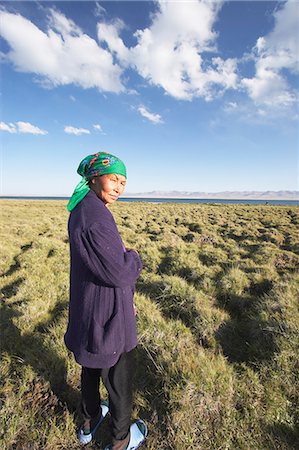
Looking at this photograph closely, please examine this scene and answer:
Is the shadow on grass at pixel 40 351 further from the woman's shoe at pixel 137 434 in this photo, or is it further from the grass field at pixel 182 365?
the woman's shoe at pixel 137 434

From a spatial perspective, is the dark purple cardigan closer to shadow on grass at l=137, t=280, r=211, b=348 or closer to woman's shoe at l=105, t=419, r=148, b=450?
woman's shoe at l=105, t=419, r=148, b=450

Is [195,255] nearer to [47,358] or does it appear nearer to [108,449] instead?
[47,358]

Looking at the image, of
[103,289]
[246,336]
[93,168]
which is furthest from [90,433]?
[246,336]

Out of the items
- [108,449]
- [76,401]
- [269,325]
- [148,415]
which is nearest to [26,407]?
[76,401]

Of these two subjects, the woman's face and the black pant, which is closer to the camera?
the woman's face

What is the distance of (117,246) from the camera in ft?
6.06

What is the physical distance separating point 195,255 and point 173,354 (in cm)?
569

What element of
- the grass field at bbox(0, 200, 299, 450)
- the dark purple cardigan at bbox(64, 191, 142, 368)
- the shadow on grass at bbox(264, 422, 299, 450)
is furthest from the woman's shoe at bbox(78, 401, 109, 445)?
the shadow on grass at bbox(264, 422, 299, 450)

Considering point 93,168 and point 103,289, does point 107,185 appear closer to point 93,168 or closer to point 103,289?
point 93,168

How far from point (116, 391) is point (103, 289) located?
0.97 m

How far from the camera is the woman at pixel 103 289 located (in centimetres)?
178

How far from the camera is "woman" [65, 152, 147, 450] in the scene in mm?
1784

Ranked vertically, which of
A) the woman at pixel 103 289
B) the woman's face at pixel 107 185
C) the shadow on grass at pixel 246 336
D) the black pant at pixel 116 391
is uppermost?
the woman's face at pixel 107 185

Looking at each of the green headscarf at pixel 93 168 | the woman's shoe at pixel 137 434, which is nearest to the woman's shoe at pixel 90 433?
the woman's shoe at pixel 137 434
